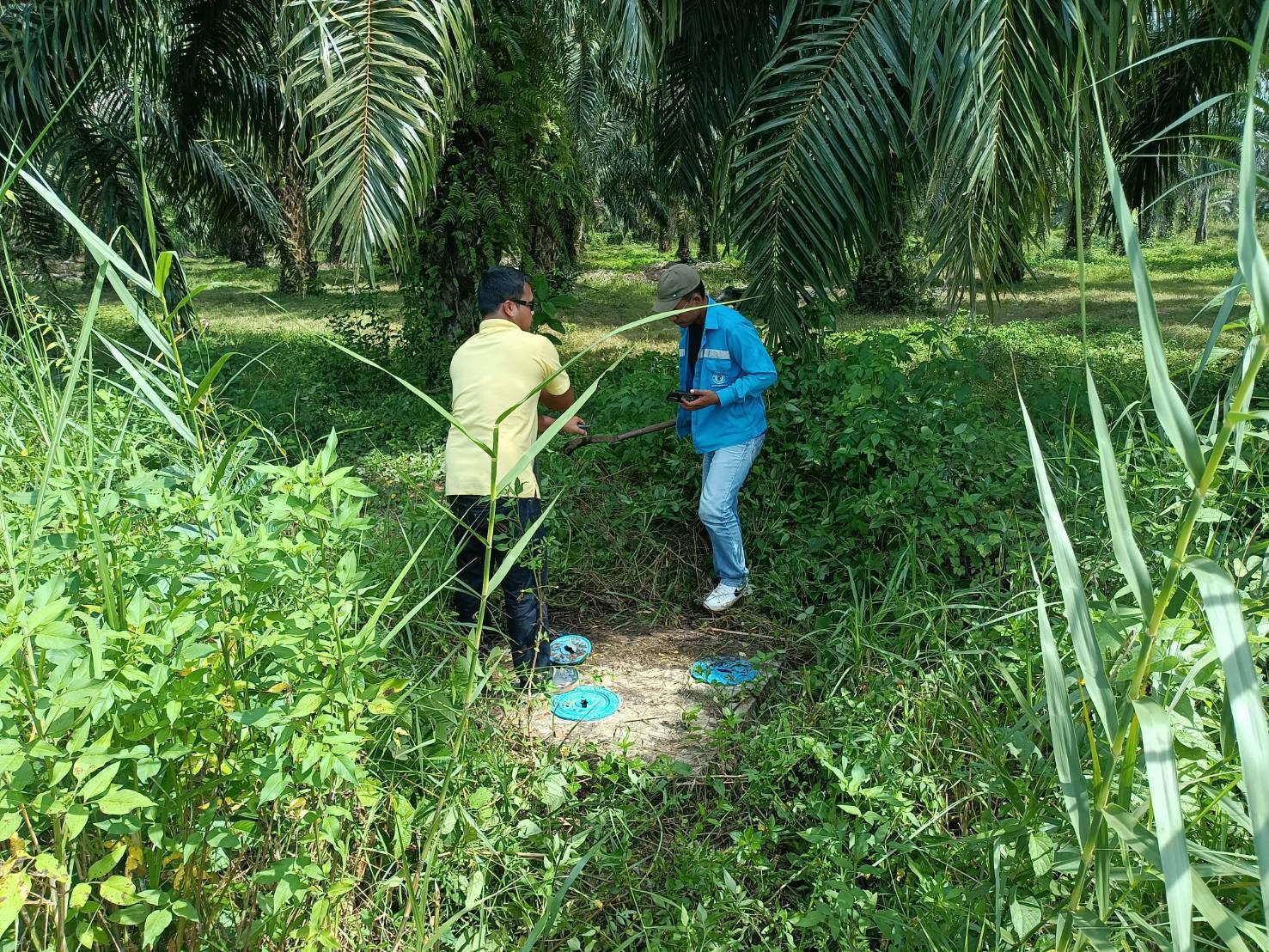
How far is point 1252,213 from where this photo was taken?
37.9 inches

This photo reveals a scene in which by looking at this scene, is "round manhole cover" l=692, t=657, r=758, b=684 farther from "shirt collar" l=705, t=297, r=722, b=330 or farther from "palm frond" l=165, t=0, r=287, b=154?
"palm frond" l=165, t=0, r=287, b=154

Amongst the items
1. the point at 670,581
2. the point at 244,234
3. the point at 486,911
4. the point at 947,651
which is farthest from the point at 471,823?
the point at 244,234

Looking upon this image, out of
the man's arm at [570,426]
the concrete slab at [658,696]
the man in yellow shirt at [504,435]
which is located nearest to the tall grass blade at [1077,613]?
the concrete slab at [658,696]

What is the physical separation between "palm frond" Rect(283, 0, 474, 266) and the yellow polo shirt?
80.1 inches

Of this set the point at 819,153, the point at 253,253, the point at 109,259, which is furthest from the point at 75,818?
the point at 253,253

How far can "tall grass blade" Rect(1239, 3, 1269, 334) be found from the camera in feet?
3.17

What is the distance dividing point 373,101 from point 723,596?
10.9ft

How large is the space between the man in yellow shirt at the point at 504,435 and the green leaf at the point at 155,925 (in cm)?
161

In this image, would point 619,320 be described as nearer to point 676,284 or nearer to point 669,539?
point 669,539

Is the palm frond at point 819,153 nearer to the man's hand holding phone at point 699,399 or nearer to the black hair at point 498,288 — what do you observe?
the man's hand holding phone at point 699,399

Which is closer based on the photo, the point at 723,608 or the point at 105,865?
the point at 105,865

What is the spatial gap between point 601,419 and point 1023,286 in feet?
43.4

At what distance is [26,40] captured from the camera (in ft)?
20.7

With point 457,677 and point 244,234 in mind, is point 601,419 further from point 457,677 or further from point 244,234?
point 244,234
